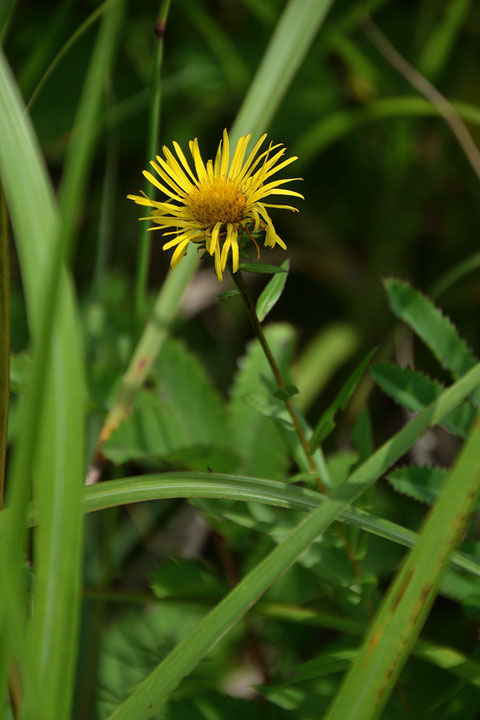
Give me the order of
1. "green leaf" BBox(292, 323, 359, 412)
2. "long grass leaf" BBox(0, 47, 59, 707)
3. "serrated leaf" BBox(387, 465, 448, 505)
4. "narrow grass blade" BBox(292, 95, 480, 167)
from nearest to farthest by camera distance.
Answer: "long grass leaf" BBox(0, 47, 59, 707) → "serrated leaf" BBox(387, 465, 448, 505) → "narrow grass blade" BBox(292, 95, 480, 167) → "green leaf" BBox(292, 323, 359, 412)

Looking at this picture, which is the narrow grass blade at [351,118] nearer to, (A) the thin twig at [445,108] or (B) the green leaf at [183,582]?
(A) the thin twig at [445,108]

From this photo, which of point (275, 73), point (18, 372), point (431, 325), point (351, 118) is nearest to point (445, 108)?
point (351, 118)

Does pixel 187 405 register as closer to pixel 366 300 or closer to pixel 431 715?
pixel 431 715

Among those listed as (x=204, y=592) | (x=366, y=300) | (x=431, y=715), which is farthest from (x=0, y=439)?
(x=366, y=300)

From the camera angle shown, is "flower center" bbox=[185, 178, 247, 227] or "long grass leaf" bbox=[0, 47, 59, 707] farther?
"flower center" bbox=[185, 178, 247, 227]

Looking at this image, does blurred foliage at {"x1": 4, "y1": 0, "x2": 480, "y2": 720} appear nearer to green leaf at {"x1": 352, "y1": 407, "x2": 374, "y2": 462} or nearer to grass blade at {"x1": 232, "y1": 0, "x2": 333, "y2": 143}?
green leaf at {"x1": 352, "y1": 407, "x2": 374, "y2": 462}

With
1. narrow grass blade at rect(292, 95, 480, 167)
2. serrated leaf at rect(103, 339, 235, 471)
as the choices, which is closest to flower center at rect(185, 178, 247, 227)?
serrated leaf at rect(103, 339, 235, 471)

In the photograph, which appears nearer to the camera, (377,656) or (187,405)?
(377,656)

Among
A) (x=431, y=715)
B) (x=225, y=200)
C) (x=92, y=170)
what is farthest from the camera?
(x=92, y=170)
